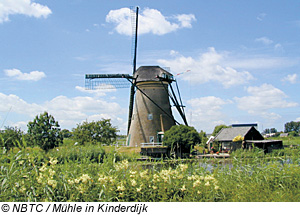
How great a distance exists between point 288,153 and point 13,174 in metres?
5.43

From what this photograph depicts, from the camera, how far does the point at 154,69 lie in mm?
26906

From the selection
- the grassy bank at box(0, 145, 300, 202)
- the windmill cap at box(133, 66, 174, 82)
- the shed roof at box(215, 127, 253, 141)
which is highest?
the windmill cap at box(133, 66, 174, 82)

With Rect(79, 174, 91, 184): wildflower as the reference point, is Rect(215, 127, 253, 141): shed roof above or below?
above

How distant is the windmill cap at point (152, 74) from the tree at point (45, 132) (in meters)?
9.40

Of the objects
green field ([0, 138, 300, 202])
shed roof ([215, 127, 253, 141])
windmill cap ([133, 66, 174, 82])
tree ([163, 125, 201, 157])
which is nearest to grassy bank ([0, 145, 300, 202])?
green field ([0, 138, 300, 202])

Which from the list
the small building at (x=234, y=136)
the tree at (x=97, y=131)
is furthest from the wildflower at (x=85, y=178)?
the tree at (x=97, y=131)

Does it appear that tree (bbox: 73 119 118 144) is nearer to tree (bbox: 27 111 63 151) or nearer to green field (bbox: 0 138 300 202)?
tree (bbox: 27 111 63 151)

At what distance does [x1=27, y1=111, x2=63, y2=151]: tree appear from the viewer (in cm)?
2769

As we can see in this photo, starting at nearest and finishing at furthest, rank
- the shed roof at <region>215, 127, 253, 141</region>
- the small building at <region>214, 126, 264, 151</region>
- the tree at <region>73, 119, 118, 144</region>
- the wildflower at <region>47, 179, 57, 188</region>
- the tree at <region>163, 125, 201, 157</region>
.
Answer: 1. the wildflower at <region>47, 179, 57, 188</region>
2. the tree at <region>163, 125, 201, 157</region>
3. the small building at <region>214, 126, 264, 151</region>
4. the shed roof at <region>215, 127, 253, 141</region>
5. the tree at <region>73, 119, 118, 144</region>

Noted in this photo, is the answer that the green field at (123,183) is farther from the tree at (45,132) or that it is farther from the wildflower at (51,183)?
the tree at (45,132)

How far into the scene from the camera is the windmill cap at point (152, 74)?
26.3 metres

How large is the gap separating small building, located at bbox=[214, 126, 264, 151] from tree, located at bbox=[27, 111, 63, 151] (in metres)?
15.6
